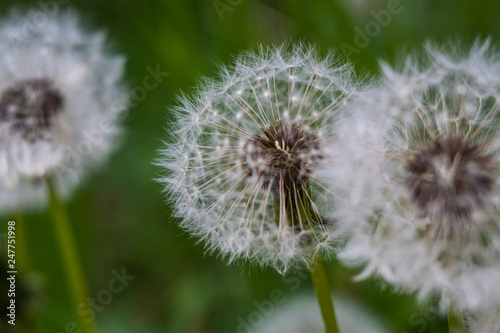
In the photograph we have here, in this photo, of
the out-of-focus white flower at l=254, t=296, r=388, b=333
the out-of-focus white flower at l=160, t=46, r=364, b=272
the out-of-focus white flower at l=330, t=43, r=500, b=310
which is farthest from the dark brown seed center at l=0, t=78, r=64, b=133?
the out-of-focus white flower at l=330, t=43, r=500, b=310

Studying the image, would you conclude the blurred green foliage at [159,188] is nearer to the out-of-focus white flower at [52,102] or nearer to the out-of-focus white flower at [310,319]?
the out-of-focus white flower at [310,319]

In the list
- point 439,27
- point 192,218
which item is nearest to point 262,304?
point 192,218

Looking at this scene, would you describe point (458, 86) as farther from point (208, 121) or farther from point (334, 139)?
point (208, 121)

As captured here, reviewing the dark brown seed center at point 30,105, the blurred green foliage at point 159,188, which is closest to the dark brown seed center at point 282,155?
the dark brown seed center at point 30,105

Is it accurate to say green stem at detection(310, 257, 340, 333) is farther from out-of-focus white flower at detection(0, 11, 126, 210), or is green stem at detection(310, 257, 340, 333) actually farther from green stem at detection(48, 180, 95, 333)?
out-of-focus white flower at detection(0, 11, 126, 210)

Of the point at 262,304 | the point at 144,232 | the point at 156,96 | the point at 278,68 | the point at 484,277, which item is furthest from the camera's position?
the point at 156,96

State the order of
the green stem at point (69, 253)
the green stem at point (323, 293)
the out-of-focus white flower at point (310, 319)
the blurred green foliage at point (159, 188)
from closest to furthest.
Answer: the green stem at point (323, 293), the green stem at point (69, 253), the out-of-focus white flower at point (310, 319), the blurred green foliage at point (159, 188)
